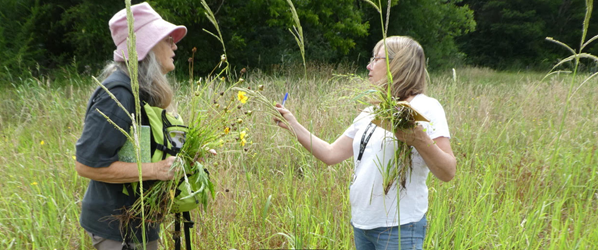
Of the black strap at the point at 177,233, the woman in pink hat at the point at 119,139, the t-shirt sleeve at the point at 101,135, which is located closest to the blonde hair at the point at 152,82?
the woman in pink hat at the point at 119,139

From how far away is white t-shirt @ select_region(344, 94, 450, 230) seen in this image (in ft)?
4.88

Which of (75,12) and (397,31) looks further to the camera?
(397,31)

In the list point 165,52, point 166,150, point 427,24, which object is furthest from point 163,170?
point 427,24

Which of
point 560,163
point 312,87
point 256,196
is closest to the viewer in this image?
point 256,196

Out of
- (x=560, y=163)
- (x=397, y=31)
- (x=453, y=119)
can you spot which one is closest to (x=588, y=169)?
(x=560, y=163)

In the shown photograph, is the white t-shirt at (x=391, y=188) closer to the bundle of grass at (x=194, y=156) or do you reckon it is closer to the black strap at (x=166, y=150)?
the bundle of grass at (x=194, y=156)

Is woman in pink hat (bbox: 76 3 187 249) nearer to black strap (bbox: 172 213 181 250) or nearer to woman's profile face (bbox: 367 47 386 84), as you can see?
black strap (bbox: 172 213 181 250)

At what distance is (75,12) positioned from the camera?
972 cm

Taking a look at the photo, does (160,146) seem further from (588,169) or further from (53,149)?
(588,169)

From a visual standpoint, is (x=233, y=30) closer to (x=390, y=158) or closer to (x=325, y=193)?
(x=325, y=193)

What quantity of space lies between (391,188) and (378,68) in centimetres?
52

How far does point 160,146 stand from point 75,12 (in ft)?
33.8

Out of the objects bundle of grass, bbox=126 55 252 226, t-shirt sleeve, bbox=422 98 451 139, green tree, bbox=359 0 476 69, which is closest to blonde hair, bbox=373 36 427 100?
t-shirt sleeve, bbox=422 98 451 139

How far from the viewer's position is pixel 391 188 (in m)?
1.53
